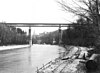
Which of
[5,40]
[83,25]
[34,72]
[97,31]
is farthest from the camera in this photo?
[5,40]

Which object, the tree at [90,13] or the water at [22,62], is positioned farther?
the water at [22,62]

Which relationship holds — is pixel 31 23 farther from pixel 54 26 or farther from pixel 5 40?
pixel 5 40

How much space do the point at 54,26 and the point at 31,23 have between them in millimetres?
15260

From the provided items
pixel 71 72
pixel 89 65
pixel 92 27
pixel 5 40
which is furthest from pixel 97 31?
pixel 5 40

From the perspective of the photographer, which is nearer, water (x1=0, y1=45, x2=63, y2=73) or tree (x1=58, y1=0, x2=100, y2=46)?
tree (x1=58, y1=0, x2=100, y2=46)

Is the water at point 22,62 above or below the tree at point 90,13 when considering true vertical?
below

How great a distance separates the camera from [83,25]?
11.1 metres

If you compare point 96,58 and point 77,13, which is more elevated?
point 77,13

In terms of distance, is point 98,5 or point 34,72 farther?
point 34,72

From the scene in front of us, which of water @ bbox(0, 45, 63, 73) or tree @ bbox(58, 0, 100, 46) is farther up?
tree @ bbox(58, 0, 100, 46)

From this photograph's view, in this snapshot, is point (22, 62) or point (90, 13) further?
point (22, 62)

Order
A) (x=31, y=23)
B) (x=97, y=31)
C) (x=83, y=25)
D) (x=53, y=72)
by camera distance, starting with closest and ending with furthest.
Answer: (x=97, y=31)
(x=83, y=25)
(x=53, y=72)
(x=31, y=23)

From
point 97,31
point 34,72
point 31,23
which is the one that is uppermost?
point 31,23

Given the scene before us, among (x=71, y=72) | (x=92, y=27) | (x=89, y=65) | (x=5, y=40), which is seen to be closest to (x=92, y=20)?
(x=92, y=27)
